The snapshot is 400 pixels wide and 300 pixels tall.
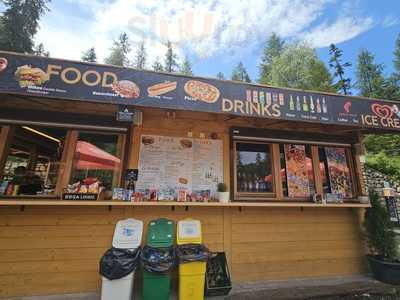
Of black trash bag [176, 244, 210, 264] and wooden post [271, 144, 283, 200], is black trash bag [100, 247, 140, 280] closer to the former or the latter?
black trash bag [176, 244, 210, 264]

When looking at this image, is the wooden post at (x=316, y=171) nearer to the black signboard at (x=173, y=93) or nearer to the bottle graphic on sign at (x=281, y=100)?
the black signboard at (x=173, y=93)

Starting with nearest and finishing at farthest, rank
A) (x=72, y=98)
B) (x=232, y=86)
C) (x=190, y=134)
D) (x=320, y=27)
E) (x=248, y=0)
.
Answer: (x=72, y=98) < (x=232, y=86) < (x=190, y=134) < (x=248, y=0) < (x=320, y=27)

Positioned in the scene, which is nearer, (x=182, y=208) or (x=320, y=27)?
(x=182, y=208)

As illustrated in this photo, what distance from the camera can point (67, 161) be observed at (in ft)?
9.62

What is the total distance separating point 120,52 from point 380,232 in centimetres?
2572

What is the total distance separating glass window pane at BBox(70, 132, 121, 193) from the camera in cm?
298

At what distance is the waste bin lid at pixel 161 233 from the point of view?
2818 millimetres

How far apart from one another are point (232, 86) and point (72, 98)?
6.17ft

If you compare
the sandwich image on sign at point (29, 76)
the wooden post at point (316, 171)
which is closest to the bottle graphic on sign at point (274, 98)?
the wooden post at point (316, 171)

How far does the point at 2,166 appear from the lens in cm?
276

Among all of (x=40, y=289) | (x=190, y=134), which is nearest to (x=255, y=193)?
(x=190, y=134)

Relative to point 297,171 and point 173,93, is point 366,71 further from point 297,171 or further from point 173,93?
point 173,93

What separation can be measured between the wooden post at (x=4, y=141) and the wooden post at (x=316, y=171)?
15.5 feet

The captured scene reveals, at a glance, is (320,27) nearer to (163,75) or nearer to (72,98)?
(163,75)
